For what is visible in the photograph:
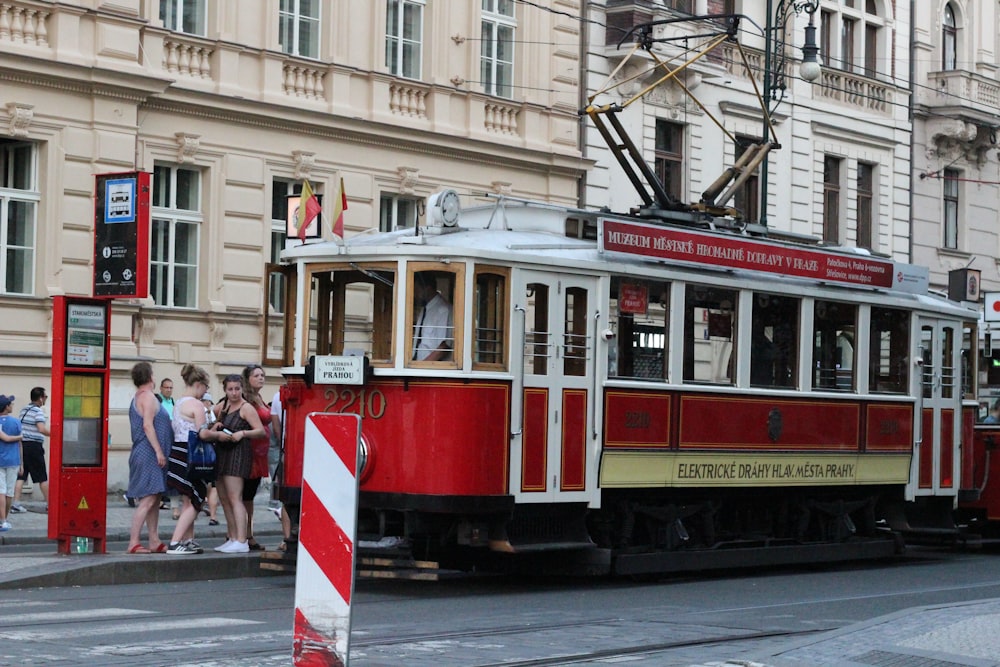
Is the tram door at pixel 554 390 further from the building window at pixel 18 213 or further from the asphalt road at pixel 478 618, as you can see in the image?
the building window at pixel 18 213

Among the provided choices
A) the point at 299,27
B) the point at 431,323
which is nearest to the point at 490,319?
the point at 431,323

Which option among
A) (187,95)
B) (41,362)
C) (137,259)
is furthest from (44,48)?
(137,259)

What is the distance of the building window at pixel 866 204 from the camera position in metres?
37.8

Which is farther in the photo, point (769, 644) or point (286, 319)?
point (286, 319)

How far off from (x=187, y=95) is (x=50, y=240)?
2.88 m

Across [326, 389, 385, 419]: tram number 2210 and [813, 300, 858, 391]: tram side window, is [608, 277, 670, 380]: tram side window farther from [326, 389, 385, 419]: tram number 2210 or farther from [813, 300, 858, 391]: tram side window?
[813, 300, 858, 391]: tram side window

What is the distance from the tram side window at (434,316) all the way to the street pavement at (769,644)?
8.93 ft

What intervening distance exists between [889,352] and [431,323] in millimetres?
6152

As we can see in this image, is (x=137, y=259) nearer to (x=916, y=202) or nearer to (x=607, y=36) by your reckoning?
(x=607, y=36)

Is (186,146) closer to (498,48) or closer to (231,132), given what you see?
(231,132)

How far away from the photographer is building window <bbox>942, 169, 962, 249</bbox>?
4012 centimetres

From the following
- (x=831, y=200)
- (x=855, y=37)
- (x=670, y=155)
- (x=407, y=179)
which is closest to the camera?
(x=407, y=179)

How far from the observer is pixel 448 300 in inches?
543

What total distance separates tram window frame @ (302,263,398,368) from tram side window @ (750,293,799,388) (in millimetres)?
3817
